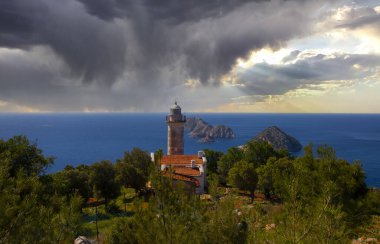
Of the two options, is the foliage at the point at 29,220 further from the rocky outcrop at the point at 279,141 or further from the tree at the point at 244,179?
the rocky outcrop at the point at 279,141

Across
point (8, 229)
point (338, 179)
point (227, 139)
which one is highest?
point (8, 229)

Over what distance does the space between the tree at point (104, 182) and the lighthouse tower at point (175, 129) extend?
2242 centimetres

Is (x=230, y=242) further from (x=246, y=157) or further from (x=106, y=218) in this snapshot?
(x=246, y=157)

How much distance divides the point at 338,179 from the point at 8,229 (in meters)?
19.6

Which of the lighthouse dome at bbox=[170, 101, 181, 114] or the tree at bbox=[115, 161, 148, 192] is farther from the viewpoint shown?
the lighthouse dome at bbox=[170, 101, 181, 114]

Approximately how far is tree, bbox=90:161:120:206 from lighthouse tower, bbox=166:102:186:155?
2242cm

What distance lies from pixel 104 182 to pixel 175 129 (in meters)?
24.5

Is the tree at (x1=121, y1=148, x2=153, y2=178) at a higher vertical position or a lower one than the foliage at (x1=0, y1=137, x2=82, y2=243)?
lower

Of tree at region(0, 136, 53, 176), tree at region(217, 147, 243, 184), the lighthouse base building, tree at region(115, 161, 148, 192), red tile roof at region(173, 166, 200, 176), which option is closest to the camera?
tree at region(0, 136, 53, 176)

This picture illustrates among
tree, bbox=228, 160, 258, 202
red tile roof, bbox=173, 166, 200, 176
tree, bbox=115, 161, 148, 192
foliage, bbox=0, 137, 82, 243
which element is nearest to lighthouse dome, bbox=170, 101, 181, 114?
red tile roof, bbox=173, 166, 200, 176

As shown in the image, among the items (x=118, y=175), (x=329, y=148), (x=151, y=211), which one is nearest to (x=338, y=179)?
(x=329, y=148)

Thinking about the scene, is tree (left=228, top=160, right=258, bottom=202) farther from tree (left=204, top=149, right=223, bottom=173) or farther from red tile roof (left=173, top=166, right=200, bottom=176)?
tree (left=204, top=149, right=223, bottom=173)

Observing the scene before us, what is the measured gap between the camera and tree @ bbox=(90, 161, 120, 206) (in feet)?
116

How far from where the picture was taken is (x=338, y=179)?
20109 mm
